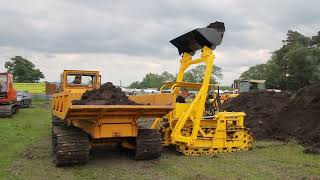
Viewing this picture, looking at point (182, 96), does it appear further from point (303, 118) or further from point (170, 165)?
point (303, 118)

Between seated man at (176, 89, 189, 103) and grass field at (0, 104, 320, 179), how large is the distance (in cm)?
141

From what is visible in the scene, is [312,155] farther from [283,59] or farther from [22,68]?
[22,68]

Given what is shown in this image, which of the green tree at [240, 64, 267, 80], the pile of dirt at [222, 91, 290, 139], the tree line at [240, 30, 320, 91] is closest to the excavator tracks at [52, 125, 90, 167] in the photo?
the pile of dirt at [222, 91, 290, 139]

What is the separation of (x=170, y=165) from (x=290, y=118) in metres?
7.34

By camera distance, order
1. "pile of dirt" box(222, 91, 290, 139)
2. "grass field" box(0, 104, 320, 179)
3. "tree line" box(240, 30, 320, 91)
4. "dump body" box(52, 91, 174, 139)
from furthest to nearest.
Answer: "tree line" box(240, 30, 320, 91) < "pile of dirt" box(222, 91, 290, 139) < "dump body" box(52, 91, 174, 139) < "grass field" box(0, 104, 320, 179)

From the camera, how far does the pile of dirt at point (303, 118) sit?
46.8 feet

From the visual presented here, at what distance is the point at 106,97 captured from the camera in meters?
10.9

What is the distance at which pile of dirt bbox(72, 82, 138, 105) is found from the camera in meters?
10.5

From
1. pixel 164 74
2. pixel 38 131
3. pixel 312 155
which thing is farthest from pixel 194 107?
pixel 164 74

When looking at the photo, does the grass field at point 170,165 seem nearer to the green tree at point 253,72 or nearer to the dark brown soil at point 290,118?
the dark brown soil at point 290,118

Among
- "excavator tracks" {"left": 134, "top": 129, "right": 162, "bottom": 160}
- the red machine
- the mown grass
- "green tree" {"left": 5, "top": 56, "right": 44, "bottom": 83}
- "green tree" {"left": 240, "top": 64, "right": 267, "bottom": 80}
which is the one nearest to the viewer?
"excavator tracks" {"left": 134, "top": 129, "right": 162, "bottom": 160}

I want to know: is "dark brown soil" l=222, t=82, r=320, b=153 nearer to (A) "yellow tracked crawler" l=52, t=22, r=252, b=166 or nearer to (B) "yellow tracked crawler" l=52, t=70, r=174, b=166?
(A) "yellow tracked crawler" l=52, t=22, r=252, b=166

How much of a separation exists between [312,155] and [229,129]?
2186mm

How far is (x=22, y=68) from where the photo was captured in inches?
3927
